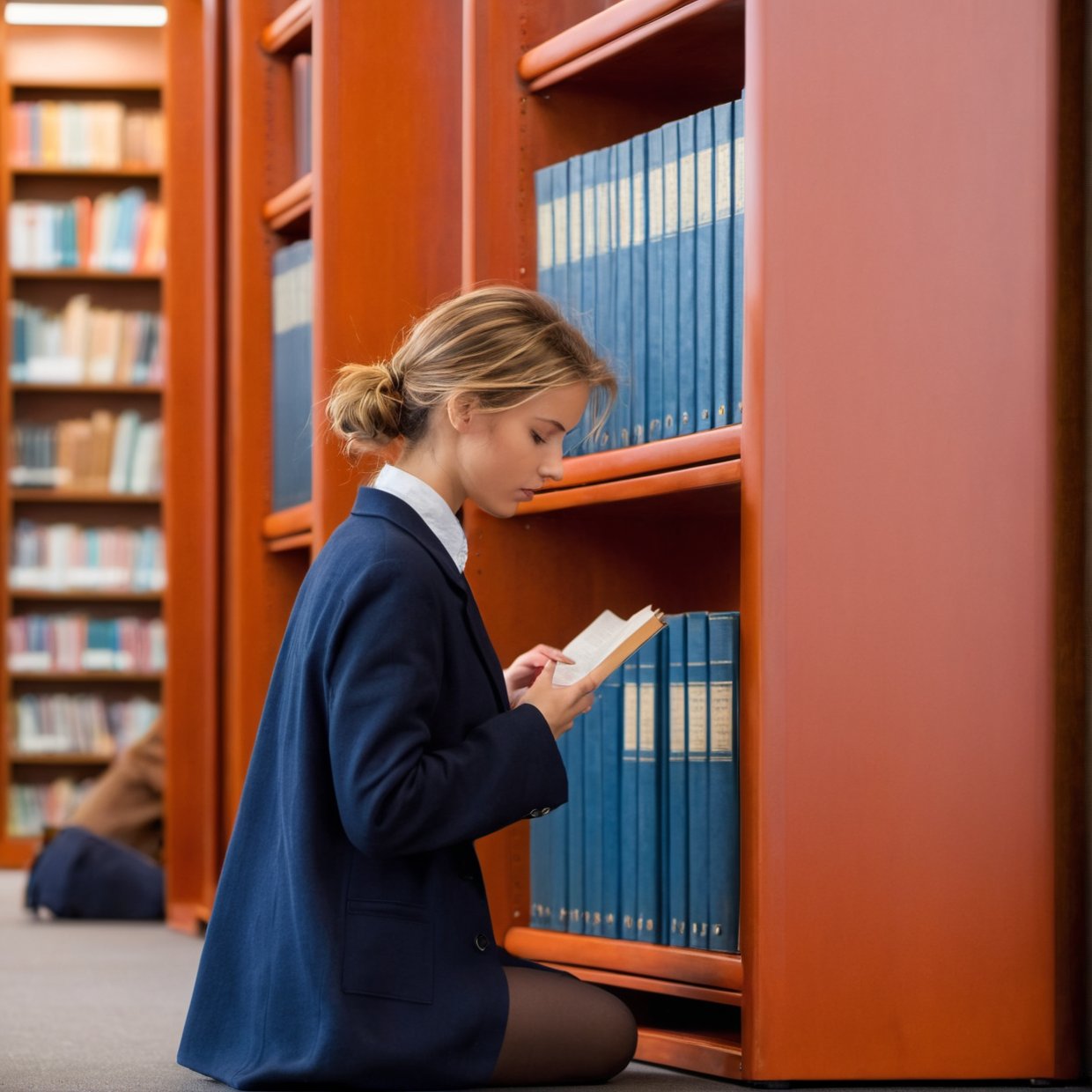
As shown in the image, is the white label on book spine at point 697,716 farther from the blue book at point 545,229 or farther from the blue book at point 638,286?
the blue book at point 545,229

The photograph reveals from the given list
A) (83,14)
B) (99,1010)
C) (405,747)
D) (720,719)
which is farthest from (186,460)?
(83,14)

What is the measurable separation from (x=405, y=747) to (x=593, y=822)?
649 millimetres

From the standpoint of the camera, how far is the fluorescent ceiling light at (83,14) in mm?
6320

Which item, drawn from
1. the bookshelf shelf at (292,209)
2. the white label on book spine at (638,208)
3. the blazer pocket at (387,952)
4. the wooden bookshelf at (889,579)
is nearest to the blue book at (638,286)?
the white label on book spine at (638,208)

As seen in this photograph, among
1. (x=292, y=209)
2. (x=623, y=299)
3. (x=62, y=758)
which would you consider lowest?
(x=62, y=758)

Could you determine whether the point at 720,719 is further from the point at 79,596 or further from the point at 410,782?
the point at 79,596

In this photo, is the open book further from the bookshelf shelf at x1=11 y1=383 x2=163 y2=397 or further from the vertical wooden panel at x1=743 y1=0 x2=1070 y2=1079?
the bookshelf shelf at x1=11 y1=383 x2=163 y2=397

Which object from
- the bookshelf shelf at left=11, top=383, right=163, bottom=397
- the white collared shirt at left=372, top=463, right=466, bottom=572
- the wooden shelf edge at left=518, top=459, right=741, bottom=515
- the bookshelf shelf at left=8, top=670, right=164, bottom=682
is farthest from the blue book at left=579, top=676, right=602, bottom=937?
the bookshelf shelf at left=11, top=383, right=163, bottom=397

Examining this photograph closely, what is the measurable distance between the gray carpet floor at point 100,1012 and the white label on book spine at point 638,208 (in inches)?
40.5

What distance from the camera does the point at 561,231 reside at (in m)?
2.44

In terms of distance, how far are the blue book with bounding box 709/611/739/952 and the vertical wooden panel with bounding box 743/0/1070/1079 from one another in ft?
0.46

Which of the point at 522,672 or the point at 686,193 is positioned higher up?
the point at 686,193

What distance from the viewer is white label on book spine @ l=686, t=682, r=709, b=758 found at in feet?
6.98

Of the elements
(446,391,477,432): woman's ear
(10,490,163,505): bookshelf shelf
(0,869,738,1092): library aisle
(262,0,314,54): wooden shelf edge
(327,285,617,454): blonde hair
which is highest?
(262,0,314,54): wooden shelf edge
